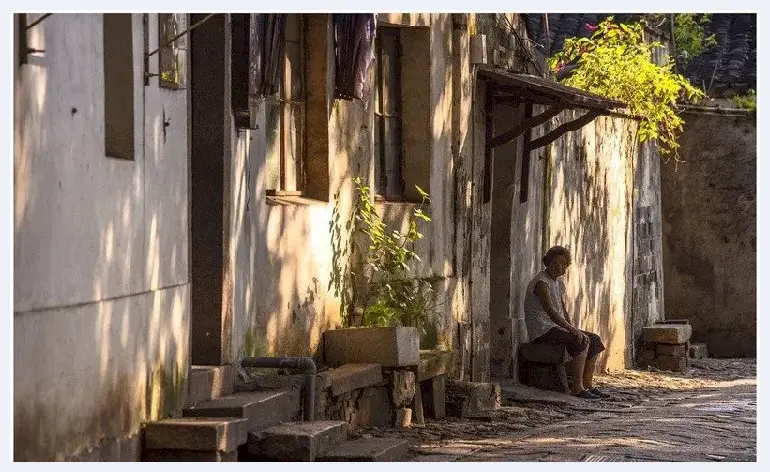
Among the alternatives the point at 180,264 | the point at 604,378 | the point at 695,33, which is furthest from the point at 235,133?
the point at 695,33

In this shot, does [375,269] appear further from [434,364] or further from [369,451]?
[369,451]

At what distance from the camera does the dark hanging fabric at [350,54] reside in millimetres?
10844

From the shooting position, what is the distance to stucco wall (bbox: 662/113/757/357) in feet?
66.5

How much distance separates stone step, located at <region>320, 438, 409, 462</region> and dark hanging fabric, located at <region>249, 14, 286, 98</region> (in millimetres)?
2133

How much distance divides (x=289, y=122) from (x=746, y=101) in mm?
11116

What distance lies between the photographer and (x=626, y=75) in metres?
17.2

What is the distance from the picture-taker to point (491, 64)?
14094 millimetres

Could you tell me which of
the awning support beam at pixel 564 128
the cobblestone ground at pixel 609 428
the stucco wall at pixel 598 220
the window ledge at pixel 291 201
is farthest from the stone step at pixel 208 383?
the stucco wall at pixel 598 220

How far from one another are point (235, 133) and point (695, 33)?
525 inches

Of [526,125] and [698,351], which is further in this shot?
[698,351]

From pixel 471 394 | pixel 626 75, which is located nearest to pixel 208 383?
pixel 471 394

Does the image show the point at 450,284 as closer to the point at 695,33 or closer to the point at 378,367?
the point at 378,367

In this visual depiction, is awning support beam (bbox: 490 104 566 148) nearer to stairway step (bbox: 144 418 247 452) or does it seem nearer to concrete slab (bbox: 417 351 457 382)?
concrete slab (bbox: 417 351 457 382)

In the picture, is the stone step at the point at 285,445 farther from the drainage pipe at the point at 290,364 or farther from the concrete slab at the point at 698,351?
the concrete slab at the point at 698,351
